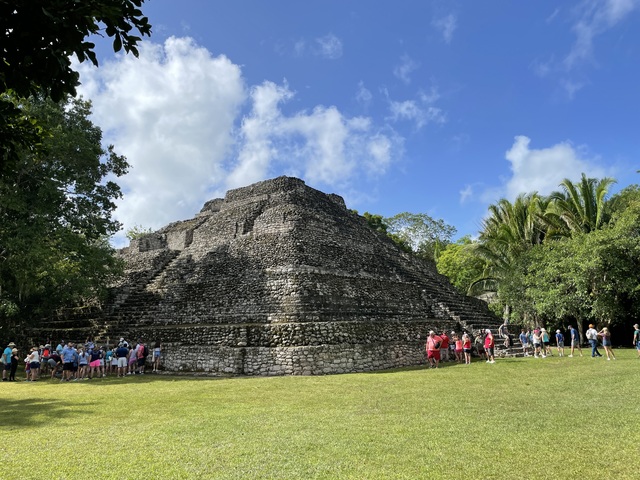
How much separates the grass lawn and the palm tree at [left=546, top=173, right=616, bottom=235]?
16.3 meters

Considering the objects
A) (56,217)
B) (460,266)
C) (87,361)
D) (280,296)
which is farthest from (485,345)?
(460,266)

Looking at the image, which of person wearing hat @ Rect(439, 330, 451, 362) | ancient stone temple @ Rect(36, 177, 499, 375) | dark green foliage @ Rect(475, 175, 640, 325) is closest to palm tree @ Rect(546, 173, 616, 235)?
dark green foliage @ Rect(475, 175, 640, 325)

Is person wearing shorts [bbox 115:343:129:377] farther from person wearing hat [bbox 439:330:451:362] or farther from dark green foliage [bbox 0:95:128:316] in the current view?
person wearing hat [bbox 439:330:451:362]

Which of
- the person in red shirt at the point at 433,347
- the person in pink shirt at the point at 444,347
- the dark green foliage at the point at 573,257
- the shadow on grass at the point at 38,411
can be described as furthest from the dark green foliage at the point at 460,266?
the shadow on grass at the point at 38,411

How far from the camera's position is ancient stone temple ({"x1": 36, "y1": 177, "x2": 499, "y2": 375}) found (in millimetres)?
13359

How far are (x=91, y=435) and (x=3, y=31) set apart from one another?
5268 mm

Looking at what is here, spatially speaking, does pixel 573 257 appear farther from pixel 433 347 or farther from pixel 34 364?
pixel 34 364

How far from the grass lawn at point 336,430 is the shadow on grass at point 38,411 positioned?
0.04 m

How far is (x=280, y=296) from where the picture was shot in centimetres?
1494

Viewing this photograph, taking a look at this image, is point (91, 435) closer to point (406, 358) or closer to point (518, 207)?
point (406, 358)

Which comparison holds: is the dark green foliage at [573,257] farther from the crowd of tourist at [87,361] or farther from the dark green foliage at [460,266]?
the crowd of tourist at [87,361]

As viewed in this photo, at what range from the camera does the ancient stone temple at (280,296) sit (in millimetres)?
13359

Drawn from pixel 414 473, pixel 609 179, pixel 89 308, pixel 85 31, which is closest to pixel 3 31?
pixel 85 31

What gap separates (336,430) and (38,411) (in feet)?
20.0
